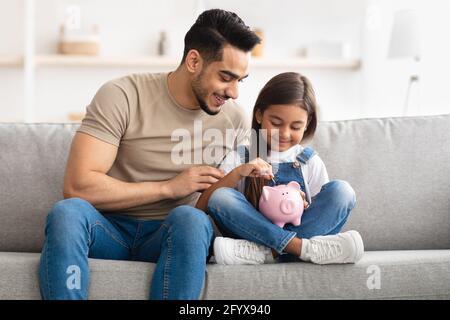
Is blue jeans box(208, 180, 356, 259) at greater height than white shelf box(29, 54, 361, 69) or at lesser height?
lesser

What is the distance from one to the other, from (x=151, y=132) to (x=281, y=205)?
470 millimetres

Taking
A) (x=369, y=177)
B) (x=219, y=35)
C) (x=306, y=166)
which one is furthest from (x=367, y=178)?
(x=219, y=35)

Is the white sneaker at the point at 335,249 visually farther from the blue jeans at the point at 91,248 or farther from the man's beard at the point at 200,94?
the man's beard at the point at 200,94

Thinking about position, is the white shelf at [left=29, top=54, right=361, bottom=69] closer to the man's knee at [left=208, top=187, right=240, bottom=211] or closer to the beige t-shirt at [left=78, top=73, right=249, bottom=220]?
the beige t-shirt at [left=78, top=73, right=249, bottom=220]

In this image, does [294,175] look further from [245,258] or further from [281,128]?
[245,258]

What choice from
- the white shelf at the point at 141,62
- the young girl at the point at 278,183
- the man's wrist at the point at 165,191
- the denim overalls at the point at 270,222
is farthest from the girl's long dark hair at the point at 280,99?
the white shelf at the point at 141,62

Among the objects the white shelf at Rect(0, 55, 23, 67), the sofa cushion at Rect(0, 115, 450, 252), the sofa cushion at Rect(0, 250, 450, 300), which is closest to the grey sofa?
the sofa cushion at Rect(0, 115, 450, 252)

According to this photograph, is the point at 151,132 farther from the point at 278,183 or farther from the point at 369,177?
the point at 369,177

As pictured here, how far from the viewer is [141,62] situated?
4.64 meters

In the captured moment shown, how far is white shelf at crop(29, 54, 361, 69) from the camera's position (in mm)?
4609

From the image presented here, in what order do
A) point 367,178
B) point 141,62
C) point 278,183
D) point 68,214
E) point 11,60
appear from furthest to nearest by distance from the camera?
1. point 141,62
2. point 11,60
3. point 367,178
4. point 278,183
5. point 68,214

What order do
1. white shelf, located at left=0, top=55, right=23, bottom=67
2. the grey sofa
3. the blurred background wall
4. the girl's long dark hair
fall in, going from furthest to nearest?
1. the blurred background wall
2. white shelf, located at left=0, top=55, right=23, bottom=67
3. the grey sofa
4. the girl's long dark hair

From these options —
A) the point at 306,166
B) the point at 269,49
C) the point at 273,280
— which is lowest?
the point at 273,280
